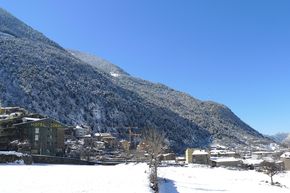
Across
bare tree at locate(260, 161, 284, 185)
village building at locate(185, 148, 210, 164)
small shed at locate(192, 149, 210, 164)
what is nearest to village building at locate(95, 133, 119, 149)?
village building at locate(185, 148, 210, 164)

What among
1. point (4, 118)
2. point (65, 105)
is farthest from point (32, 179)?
point (65, 105)

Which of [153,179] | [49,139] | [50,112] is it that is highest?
[50,112]

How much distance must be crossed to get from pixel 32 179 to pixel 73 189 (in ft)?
19.2

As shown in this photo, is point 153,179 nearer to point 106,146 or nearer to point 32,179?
point 32,179

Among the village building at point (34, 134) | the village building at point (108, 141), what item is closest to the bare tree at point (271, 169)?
the village building at point (34, 134)

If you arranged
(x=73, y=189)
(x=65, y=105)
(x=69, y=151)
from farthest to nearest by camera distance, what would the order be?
(x=65, y=105) → (x=69, y=151) → (x=73, y=189)

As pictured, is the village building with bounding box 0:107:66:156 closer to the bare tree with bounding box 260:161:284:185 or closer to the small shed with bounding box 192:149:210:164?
the bare tree with bounding box 260:161:284:185

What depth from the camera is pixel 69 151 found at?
3910 inches

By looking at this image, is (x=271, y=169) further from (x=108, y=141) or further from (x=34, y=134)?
(x=108, y=141)

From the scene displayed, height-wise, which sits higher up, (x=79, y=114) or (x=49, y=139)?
(x=79, y=114)

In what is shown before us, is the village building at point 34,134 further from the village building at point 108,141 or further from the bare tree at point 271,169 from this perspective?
the village building at point 108,141

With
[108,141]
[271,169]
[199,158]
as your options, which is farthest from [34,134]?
[108,141]

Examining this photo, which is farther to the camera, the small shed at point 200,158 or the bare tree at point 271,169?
the small shed at point 200,158

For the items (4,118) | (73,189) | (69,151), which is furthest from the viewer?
(69,151)
